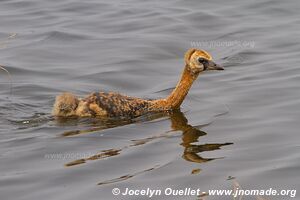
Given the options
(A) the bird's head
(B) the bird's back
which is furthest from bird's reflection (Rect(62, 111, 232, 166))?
(A) the bird's head

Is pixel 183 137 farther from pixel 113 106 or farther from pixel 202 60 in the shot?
pixel 202 60

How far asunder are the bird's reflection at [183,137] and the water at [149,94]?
16 millimetres

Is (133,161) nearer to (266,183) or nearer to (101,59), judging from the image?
(266,183)

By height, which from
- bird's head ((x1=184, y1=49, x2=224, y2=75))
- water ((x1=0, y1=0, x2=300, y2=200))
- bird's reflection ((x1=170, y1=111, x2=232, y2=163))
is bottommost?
bird's reflection ((x1=170, y1=111, x2=232, y2=163))

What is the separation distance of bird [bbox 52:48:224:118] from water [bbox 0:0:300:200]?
187 mm

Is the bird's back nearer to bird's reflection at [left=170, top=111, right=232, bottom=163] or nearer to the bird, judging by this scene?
the bird

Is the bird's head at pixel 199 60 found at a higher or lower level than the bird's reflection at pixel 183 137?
higher

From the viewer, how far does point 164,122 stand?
12.0 meters

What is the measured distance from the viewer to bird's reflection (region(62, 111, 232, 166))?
1020cm

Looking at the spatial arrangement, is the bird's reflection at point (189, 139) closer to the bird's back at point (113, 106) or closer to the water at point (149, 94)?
the water at point (149, 94)

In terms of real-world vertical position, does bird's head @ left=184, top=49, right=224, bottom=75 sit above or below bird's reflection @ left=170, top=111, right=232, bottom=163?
above

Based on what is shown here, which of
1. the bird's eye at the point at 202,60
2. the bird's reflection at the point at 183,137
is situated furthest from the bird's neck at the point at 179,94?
the bird's eye at the point at 202,60

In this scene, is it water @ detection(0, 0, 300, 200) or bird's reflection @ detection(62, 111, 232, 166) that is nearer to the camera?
water @ detection(0, 0, 300, 200)

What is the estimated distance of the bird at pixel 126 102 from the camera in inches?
470
